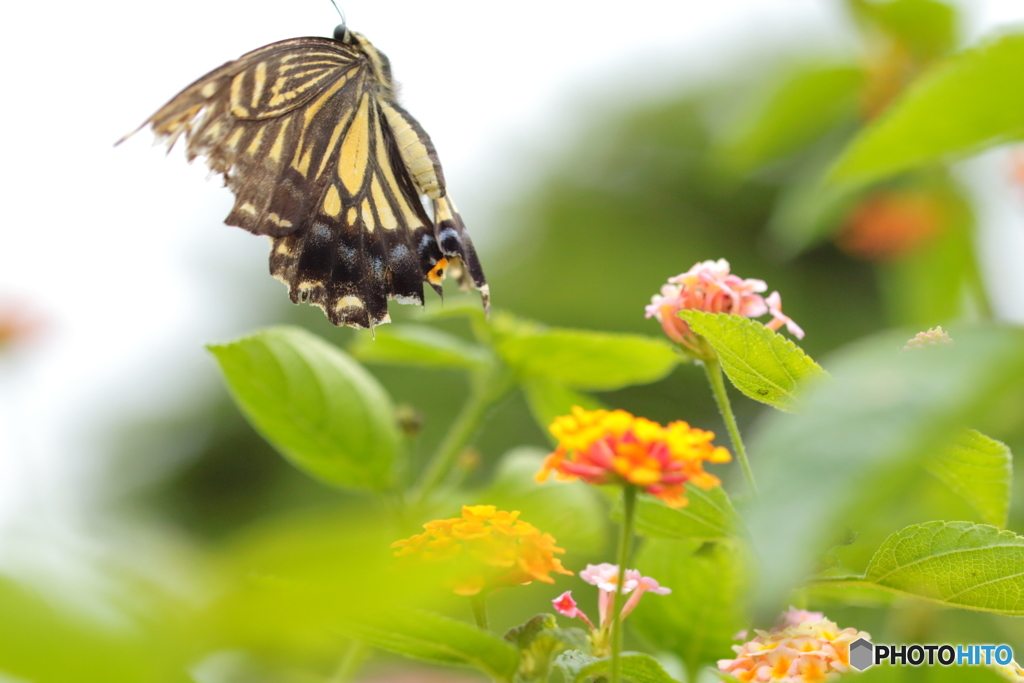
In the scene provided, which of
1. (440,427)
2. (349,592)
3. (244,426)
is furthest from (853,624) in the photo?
(244,426)

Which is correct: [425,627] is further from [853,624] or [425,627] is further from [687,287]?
[853,624]

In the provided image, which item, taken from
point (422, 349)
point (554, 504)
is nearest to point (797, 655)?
point (554, 504)

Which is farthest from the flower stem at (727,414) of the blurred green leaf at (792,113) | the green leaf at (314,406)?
the blurred green leaf at (792,113)

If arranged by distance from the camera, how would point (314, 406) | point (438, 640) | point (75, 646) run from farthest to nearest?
point (314, 406) < point (438, 640) < point (75, 646)

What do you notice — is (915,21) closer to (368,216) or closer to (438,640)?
(368,216)

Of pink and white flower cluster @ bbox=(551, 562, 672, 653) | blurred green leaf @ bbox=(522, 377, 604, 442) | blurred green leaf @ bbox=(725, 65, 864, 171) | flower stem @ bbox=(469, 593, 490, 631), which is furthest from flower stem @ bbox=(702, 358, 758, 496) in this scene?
blurred green leaf @ bbox=(725, 65, 864, 171)

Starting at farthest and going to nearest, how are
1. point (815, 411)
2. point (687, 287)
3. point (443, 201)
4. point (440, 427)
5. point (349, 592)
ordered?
point (440, 427), point (443, 201), point (687, 287), point (815, 411), point (349, 592)
